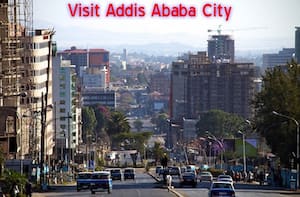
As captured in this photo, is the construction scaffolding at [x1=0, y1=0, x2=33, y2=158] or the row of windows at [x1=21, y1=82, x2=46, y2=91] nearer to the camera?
the construction scaffolding at [x1=0, y1=0, x2=33, y2=158]

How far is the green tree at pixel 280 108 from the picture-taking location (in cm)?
9462

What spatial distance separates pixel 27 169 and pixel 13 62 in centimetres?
1348

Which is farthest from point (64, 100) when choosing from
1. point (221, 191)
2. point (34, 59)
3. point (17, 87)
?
point (221, 191)

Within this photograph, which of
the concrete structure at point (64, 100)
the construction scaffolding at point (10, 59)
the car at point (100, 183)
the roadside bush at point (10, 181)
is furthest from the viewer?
the concrete structure at point (64, 100)

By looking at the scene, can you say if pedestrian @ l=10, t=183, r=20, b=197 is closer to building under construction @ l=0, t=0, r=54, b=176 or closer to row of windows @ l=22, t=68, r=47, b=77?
building under construction @ l=0, t=0, r=54, b=176

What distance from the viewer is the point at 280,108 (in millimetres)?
98562

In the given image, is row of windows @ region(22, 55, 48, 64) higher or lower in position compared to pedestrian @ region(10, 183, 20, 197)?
higher

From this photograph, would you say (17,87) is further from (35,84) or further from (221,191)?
(221,191)

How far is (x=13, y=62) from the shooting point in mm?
96812

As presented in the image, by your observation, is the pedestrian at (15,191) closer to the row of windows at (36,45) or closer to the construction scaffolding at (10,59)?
the construction scaffolding at (10,59)

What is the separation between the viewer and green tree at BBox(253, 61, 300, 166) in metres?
94.6

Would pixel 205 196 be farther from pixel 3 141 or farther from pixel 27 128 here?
pixel 27 128

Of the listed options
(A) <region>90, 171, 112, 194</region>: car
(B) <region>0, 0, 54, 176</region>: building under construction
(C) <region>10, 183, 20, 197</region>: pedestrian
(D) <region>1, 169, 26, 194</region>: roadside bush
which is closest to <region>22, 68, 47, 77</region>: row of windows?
(B) <region>0, 0, 54, 176</region>: building under construction

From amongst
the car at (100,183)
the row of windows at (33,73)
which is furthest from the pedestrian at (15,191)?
the row of windows at (33,73)
